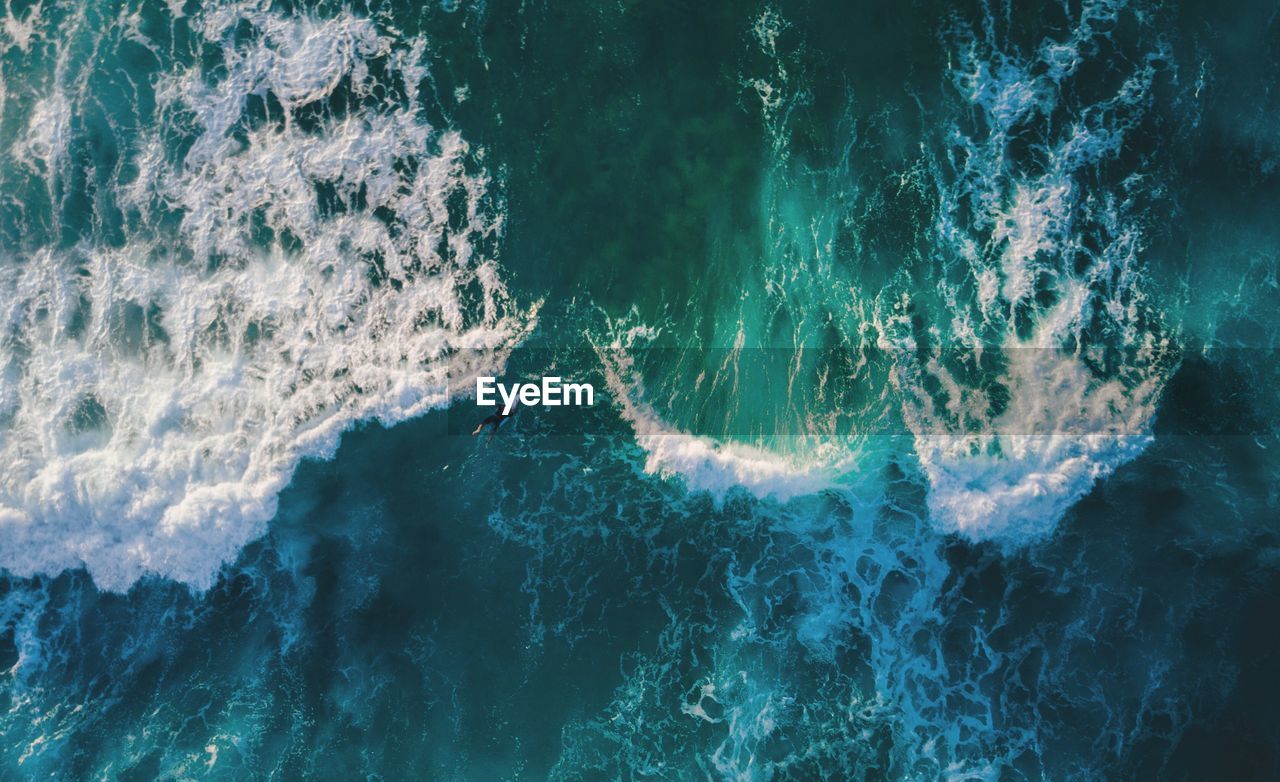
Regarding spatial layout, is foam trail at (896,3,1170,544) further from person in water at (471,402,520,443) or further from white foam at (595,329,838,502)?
person in water at (471,402,520,443)

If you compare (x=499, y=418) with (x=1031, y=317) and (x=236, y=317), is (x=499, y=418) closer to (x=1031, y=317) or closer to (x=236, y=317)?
(x=236, y=317)

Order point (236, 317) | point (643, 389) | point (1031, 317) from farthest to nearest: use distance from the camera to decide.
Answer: point (236, 317) < point (643, 389) < point (1031, 317)

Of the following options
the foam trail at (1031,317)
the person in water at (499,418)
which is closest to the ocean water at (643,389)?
the foam trail at (1031,317)

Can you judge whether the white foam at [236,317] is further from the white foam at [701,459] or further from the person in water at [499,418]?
the white foam at [701,459]

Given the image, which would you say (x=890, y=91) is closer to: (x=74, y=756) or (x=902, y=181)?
(x=902, y=181)

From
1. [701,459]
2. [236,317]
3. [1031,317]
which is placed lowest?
[701,459]

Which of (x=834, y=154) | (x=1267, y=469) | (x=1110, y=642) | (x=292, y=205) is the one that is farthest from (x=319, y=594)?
(x=1267, y=469)

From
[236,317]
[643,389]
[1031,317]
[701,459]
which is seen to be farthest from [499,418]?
[1031,317]
